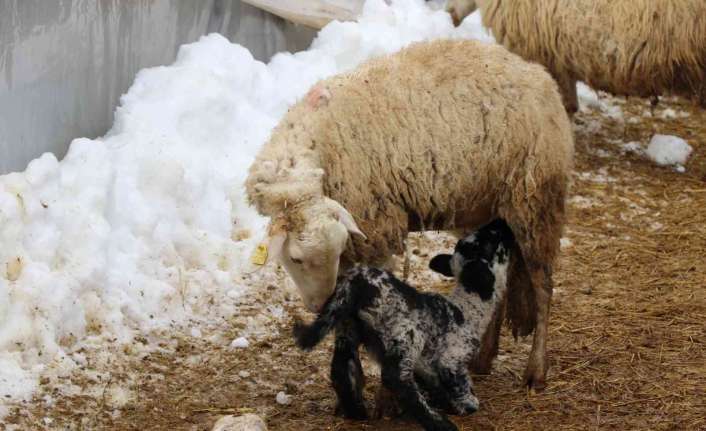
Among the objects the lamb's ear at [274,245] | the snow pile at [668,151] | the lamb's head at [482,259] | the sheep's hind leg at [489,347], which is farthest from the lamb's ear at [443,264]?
the snow pile at [668,151]

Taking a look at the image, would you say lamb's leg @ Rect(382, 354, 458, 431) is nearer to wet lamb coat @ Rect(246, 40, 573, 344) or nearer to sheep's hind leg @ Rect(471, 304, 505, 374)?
wet lamb coat @ Rect(246, 40, 573, 344)

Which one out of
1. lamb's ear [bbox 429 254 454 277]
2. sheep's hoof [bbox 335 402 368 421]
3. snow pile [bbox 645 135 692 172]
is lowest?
snow pile [bbox 645 135 692 172]

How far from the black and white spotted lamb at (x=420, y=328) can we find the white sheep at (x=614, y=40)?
3270 millimetres

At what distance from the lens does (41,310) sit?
16.6ft

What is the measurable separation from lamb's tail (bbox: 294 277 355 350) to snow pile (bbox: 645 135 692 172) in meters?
4.80

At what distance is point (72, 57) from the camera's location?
6.04 m

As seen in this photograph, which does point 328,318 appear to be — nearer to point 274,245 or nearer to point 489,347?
point 274,245

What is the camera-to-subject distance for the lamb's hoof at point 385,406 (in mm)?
4696

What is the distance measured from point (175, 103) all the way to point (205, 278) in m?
1.29

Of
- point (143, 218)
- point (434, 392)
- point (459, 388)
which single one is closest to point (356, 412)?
point (434, 392)

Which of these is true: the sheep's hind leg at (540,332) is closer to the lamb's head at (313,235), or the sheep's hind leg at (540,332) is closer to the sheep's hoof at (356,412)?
the sheep's hoof at (356,412)

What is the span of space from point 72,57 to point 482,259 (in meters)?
2.70

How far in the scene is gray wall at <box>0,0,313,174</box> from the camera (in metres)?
5.59

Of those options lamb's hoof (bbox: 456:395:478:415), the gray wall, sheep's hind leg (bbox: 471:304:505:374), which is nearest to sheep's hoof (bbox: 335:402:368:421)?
lamb's hoof (bbox: 456:395:478:415)
